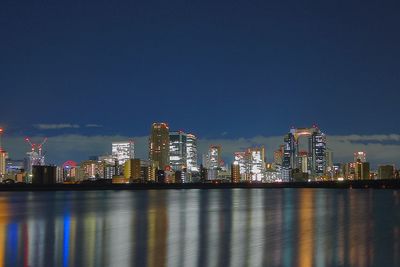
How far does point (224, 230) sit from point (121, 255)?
37.2 feet

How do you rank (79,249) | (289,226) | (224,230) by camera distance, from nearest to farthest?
(79,249)
(224,230)
(289,226)

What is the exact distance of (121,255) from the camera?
830 inches

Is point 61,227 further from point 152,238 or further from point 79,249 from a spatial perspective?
point 79,249

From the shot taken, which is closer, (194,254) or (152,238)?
(194,254)

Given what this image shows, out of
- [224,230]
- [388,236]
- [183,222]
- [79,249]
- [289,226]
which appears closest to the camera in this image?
[79,249]

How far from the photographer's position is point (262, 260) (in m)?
19.9

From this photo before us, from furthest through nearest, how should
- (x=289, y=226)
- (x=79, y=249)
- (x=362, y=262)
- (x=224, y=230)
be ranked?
(x=289, y=226) < (x=224, y=230) < (x=79, y=249) < (x=362, y=262)

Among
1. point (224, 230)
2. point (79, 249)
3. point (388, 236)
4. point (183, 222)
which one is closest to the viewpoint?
point (79, 249)

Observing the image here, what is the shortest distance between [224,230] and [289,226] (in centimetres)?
478

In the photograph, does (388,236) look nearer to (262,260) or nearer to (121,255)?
(262,260)

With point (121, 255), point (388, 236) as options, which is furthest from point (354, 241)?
point (121, 255)

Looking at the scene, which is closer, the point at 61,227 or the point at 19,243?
the point at 19,243

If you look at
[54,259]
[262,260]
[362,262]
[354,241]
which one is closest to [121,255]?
[54,259]

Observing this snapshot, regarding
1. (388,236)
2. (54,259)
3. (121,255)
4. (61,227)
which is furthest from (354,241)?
(61,227)
